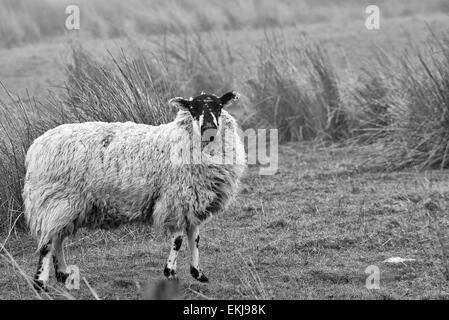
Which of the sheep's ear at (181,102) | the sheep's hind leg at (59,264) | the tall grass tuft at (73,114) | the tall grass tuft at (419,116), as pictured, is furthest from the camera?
the tall grass tuft at (419,116)

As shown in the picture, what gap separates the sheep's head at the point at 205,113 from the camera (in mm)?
7062

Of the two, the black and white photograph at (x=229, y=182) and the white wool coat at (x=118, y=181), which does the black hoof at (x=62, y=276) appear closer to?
the black and white photograph at (x=229, y=182)

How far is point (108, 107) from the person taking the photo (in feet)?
29.7

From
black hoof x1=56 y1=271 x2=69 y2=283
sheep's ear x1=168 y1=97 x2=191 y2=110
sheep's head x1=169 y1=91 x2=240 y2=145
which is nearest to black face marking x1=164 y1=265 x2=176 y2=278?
black hoof x1=56 y1=271 x2=69 y2=283

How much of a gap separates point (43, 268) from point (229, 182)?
1546mm

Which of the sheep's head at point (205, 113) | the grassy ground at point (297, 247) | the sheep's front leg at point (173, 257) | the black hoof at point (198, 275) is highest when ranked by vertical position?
the sheep's head at point (205, 113)

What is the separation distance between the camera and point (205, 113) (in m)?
7.09

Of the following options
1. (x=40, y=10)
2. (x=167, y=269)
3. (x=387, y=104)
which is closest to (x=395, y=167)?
(x=387, y=104)

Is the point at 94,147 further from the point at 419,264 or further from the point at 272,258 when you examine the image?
the point at 419,264

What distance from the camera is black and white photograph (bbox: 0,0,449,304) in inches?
281

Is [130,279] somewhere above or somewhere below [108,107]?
below

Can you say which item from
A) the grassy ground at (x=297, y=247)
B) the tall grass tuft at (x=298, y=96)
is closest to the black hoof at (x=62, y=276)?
the grassy ground at (x=297, y=247)

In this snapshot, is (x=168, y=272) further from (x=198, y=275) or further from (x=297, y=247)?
(x=297, y=247)

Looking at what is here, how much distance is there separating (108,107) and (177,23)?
8553 mm
